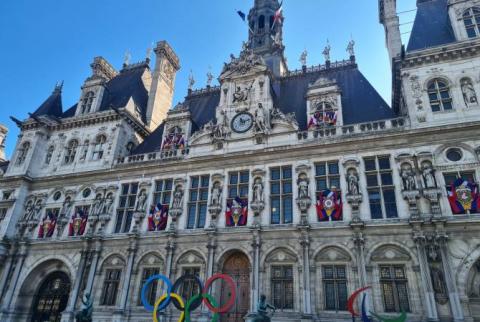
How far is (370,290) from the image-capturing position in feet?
57.9

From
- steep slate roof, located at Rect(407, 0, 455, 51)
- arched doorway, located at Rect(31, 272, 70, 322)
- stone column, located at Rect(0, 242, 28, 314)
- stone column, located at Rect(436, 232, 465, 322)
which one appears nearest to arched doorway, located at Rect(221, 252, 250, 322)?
stone column, located at Rect(436, 232, 465, 322)

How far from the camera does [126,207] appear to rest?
1011 inches

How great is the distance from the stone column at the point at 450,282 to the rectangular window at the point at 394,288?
6.16ft

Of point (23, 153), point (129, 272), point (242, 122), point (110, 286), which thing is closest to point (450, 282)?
point (242, 122)

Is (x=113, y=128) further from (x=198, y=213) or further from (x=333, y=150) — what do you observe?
(x=333, y=150)

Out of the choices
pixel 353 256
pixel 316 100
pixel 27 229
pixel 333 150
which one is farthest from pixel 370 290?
pixel 27 229

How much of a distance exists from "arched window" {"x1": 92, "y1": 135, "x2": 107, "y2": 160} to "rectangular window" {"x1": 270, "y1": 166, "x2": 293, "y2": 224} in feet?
50.2

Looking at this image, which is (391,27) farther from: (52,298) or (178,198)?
(52,298)

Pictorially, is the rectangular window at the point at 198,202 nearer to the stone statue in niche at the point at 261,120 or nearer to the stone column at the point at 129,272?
the stone column at the point at 129,272

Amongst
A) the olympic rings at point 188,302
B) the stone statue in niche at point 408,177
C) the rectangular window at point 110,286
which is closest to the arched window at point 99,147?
the rectangular window at point 110,286

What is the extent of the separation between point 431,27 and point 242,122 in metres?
15.1

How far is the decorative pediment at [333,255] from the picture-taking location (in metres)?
19.0

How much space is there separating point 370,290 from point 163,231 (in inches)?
519

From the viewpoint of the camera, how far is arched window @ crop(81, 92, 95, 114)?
32.9 meters
